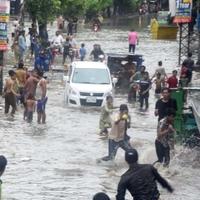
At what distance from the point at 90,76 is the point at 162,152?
12623 millimetres

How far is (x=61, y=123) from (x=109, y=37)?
3170cm

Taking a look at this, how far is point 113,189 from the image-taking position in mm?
17578

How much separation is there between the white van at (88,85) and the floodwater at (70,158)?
426 millimetres

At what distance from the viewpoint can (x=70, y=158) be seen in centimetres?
2077

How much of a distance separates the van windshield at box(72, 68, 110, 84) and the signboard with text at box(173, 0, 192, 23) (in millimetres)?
5090

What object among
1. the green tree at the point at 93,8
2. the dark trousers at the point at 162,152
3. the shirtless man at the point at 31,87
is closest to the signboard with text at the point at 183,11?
the shirtless man at the point at 31,87

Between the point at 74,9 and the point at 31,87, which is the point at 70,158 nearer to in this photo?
the point at 31,87

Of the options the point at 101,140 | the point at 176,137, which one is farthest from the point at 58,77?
the point at 176,137

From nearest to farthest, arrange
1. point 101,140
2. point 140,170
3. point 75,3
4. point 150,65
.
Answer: point 140,170
point 101,140
point 150,65
point 75,3

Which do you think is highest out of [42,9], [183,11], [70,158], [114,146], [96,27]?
[183,11]

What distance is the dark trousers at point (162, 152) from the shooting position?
18469 millimetres

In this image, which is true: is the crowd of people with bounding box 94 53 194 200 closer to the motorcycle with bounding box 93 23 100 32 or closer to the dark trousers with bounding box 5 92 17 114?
the dark trousers with bounding box 5 92 17 114

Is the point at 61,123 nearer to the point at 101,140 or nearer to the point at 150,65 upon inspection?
the point at 101,140

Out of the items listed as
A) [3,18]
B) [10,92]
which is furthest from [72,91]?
[10,92]
